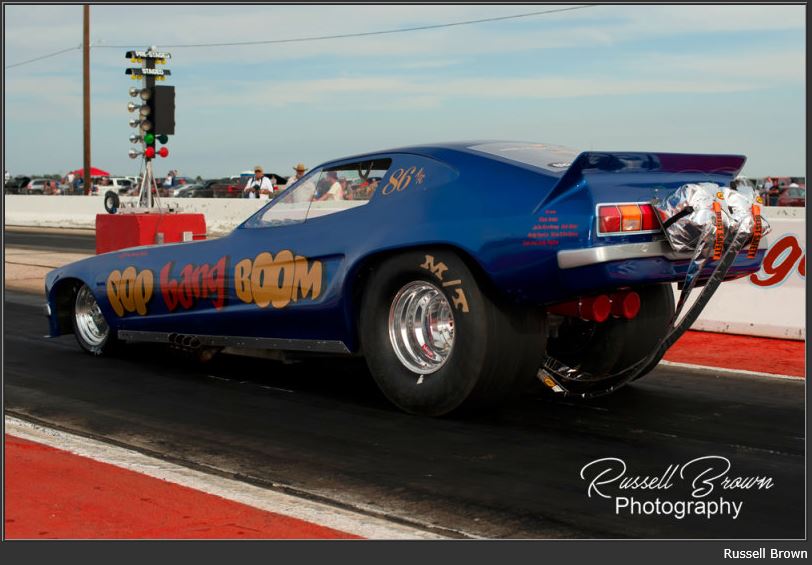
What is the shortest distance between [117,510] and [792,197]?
97.4 ft

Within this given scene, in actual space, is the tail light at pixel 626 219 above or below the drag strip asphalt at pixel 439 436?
above

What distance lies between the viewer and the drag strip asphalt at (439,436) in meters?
4.91

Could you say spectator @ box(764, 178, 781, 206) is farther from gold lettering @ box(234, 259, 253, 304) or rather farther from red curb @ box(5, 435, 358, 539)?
red curb @ box(5, 435, 358, 539)

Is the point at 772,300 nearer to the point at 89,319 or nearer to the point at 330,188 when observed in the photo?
the point at 330,188

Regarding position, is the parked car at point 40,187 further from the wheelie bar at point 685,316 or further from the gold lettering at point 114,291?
the wheelie bar at point 685,316

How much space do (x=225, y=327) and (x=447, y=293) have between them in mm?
2143

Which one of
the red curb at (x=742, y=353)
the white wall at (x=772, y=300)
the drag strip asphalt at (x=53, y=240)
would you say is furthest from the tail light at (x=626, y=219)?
the drag strip asphalt at (x=53, y=240)

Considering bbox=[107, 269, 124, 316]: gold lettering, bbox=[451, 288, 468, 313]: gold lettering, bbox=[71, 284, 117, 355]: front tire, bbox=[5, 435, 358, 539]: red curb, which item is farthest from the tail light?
bbox=[71, 284, 117, 355]: front tire

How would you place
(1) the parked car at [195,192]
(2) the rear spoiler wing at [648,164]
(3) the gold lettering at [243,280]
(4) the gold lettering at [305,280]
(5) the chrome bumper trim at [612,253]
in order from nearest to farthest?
1. (5) the chrome bumper trim at [612,253]
2. (2) the rear spoiler wing at [648,164]
3. (4) the gold lettering at [305,280]
4. (3) the gold lettering at [243,280]
5. (1) the parked car at [195,192]

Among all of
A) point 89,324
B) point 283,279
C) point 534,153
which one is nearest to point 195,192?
point 89,324

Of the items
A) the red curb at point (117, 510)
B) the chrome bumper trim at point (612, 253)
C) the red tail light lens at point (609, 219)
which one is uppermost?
the red tail light lens at point (609, 219)

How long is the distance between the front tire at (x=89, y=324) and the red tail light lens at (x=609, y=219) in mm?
4868

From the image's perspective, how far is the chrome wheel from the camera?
265 inches

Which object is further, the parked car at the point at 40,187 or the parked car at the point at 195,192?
the parked car at the point at 40,187
